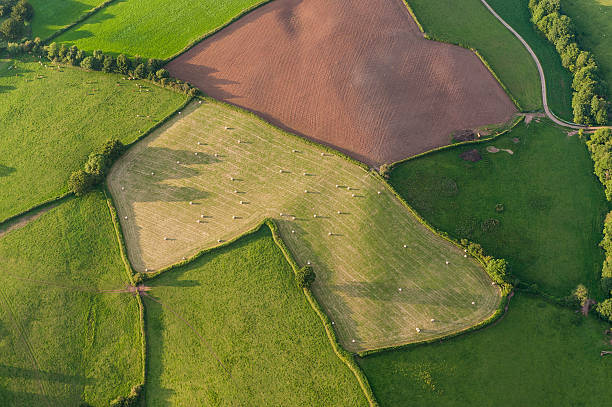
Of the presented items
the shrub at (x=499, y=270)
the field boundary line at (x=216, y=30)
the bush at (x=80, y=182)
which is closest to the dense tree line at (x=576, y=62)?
the shrub at (x=499, y=270)

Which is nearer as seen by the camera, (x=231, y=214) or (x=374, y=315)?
(x=374, y=315)

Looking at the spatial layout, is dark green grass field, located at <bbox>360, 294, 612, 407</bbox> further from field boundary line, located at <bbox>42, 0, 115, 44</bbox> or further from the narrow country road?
field boundary line, located at <bbox>42, 0, 115, 44</bbox>

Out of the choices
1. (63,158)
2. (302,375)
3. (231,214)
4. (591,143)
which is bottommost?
(302,375)

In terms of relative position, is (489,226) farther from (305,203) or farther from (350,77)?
(350,77)

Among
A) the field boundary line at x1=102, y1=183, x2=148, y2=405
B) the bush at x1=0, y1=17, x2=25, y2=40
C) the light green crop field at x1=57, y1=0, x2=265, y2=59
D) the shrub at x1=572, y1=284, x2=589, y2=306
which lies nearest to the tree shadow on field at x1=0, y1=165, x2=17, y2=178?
the field boundary line at x1=102, y1=183, x2=148, y2=405

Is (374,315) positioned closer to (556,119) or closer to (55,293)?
(55,293)

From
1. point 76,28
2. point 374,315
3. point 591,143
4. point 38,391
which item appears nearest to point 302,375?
point 374,315

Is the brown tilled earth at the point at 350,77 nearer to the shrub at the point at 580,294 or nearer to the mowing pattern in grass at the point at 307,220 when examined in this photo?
the mowing pattern in grass at the point at 307,220
